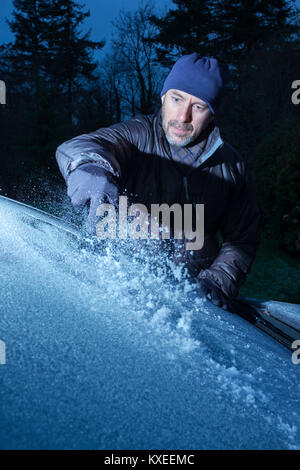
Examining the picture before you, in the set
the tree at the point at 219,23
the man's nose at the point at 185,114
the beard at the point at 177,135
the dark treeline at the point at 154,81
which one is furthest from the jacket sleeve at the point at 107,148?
the tree at the point at 219,23

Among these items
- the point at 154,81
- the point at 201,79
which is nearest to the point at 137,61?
the point at 154,81

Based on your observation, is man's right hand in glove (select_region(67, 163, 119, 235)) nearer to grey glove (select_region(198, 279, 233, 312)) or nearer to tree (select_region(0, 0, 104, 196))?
grey glove (select_region(198, 279, 233, 312))

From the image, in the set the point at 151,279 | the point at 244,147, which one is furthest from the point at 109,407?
the point at 244,147

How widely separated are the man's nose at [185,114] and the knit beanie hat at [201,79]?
0.26 feet

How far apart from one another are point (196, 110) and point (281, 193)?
4439 mm

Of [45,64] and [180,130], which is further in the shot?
[45,64]

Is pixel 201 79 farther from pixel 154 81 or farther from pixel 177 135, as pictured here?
pixel 154 81

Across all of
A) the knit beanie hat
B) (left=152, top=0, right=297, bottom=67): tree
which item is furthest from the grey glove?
(left=152, top=0, right=297, bottom=67): tree

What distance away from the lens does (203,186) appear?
2.31 metres

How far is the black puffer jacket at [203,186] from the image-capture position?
227 cm

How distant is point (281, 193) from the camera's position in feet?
20.6

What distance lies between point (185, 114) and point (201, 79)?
0.65 ft

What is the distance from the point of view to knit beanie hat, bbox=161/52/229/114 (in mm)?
2162

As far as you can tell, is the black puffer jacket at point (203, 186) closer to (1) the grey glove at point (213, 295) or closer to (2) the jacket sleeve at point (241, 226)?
(2) the jacket sleeve at point (241, 226)
